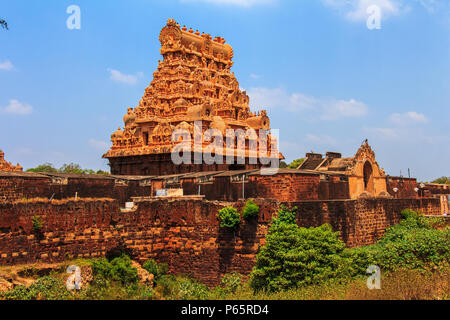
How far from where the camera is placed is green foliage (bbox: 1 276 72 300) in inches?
593

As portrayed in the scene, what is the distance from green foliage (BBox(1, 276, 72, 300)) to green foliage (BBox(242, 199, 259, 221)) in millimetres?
7201

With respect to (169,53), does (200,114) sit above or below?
below

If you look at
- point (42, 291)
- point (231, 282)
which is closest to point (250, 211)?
point (231, 282)

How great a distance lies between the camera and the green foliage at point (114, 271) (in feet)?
60.6

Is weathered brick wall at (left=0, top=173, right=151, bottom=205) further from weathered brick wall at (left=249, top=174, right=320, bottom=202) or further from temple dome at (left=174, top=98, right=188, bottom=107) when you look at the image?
temple dome at (left=174, top=98, right=188, bottom=107)

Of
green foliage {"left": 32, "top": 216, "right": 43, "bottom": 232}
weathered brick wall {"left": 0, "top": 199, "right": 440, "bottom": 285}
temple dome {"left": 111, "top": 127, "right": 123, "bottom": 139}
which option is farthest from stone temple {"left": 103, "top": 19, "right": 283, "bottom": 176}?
green foliage {"left": 32, "top": 216, "right": 43, "bottom": 232}

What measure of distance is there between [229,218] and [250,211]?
98 cm
